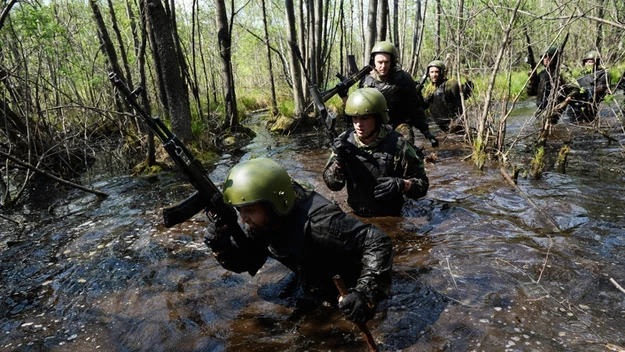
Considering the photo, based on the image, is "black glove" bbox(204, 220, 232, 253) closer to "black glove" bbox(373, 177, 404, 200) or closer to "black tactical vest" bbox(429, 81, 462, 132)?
"black glove" bbox(373, 177, 404, 200)

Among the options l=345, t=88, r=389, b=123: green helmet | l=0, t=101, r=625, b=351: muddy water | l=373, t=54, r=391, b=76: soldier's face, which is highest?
l=373, t=54, r=391, b=76: soldier's face

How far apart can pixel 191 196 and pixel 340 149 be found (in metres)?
1.75

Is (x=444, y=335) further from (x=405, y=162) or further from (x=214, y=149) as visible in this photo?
(x=214, y=149)

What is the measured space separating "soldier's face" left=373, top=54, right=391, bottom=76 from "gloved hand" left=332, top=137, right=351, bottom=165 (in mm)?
2365

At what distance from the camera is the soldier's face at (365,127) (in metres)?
4.18

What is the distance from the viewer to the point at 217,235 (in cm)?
295

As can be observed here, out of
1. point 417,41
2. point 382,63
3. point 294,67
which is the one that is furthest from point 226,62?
point 417,41

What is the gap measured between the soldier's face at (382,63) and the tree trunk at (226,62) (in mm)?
6704

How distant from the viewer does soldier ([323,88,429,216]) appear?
4086 mm

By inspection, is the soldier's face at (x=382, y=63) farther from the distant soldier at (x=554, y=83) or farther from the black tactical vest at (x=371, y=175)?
the distant soldier at (x=554, y=83)

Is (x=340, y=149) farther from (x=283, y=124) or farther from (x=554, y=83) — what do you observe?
(x=283, y=124)

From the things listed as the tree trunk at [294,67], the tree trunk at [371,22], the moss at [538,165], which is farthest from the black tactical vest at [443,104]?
the tree trunk at [294,67]

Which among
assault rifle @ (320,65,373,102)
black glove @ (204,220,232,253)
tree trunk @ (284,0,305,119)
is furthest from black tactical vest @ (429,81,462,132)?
black glove @ (204,220,232,253)

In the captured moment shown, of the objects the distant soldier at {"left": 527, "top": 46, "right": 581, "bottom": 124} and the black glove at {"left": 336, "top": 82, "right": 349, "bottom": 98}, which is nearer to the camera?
the black glove at {"left": 336, "top": 82, "right": 349, "bottom": 98}
